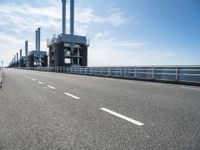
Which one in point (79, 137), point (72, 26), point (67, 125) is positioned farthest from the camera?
point (72, 26)

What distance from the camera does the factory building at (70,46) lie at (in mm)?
59219

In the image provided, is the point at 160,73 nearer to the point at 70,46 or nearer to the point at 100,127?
the point at 100,127

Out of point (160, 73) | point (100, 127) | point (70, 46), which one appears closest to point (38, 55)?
point (70, 46)

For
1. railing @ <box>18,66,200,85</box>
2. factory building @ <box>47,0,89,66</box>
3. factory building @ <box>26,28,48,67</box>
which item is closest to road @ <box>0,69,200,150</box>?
railing @ <box>18,66,200,85</box>

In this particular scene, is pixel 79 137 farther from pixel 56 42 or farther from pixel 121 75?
pixel 56 42

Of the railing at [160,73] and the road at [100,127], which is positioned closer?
the road at [100,127]

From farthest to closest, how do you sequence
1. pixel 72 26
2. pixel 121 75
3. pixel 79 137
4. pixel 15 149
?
pixel 72 26 < pixel 121 75 < pixel 79 137 < pixel 15 149

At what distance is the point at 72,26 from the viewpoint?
58906mm

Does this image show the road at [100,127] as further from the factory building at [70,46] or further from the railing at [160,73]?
the factory building at [70,46]

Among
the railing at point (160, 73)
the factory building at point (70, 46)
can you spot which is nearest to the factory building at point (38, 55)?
the factory building at point (70, 46)

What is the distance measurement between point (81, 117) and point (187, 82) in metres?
13.1

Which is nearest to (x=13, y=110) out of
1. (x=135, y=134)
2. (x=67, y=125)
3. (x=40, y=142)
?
(x=67, y=125)

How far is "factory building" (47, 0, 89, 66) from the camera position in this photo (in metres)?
59.2

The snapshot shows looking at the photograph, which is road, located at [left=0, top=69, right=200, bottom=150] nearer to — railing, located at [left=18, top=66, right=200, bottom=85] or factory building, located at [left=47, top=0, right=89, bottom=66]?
railing, located at [left=18, top=66, right=200, bottom=85]
